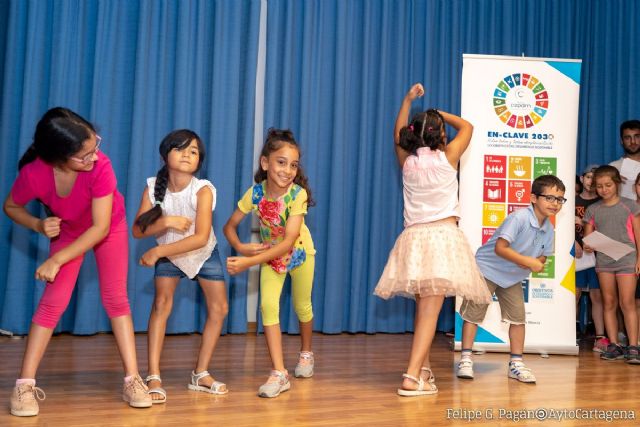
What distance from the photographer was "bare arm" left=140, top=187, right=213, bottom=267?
2.74 m

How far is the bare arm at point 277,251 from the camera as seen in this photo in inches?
109

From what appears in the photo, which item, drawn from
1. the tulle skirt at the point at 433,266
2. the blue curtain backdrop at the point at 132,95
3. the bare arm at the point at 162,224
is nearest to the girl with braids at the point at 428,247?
the tulle skirt at the point at 433,266

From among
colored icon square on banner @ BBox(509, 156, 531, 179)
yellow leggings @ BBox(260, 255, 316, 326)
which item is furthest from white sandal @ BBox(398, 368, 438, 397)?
colored icon square on banner @ BBox(509, 156, 531, 179)

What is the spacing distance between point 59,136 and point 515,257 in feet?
7.17

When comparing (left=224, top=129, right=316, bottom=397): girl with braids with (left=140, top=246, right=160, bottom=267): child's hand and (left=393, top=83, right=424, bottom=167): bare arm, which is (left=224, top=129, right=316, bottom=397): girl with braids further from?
(left=393, top=83, right=424, bottom=167): bare arm

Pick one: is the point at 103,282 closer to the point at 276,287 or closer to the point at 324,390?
the point at 276,287

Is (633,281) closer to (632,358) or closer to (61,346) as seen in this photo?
(632,358)

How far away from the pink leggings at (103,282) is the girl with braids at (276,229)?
50 centimetres

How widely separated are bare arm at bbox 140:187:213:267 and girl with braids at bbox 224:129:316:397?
0.63ft

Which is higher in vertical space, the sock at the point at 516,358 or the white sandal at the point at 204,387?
the sock at the point at 516,358

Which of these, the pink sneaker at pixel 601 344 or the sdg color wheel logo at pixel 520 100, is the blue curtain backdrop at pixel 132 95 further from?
the pink sneaker at pixel 601 344

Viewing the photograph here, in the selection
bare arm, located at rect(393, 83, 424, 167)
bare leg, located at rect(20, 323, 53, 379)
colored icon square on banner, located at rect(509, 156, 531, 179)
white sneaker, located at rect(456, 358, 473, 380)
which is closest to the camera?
bare leg, located at rect(20, 323, 53, 379)

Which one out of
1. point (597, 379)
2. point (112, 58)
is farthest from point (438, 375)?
point (112, 58)

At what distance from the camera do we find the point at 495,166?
4.50 m
